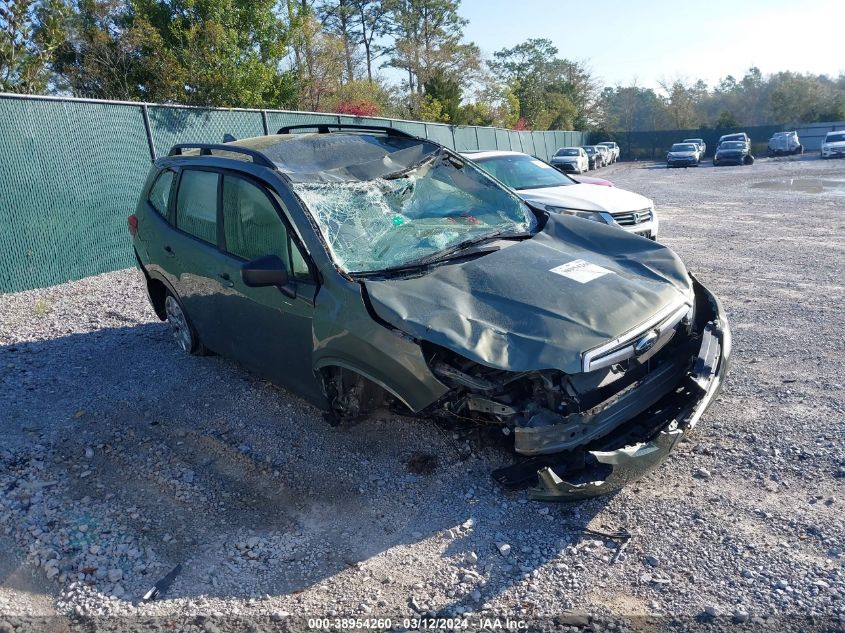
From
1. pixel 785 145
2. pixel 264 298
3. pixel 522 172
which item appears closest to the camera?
pixel 264 298

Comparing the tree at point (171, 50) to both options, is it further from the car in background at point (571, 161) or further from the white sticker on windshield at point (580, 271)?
the car in background at point (571, 161)

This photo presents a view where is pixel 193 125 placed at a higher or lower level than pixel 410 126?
lower

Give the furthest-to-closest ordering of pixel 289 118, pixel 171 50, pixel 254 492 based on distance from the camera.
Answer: pixel 171 50
pixel 289 118
pixel 254 492

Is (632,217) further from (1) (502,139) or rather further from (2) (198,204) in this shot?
(1) (502,139)

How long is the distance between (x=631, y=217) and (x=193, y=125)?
281 inches

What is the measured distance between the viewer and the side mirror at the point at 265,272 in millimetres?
3527

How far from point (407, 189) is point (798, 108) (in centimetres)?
6961

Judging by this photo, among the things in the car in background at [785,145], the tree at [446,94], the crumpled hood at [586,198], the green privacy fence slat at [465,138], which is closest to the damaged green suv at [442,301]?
the crumpled hood at [586,198]

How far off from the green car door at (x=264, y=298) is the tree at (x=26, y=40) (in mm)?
11487

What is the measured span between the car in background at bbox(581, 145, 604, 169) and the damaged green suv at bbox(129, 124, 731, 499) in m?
34.2

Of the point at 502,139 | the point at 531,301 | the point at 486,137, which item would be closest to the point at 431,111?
the point at 502,139

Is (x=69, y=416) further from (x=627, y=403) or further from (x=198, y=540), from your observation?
(x=627, y=403)

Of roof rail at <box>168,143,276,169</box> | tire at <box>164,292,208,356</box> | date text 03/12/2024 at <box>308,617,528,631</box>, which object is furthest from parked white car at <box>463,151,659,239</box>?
date text 03/12/2024 at <box>308,617,528,631</box>

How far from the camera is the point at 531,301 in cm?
325
